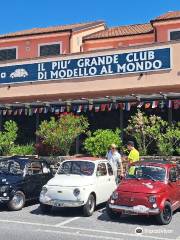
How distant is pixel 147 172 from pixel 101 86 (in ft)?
31.4

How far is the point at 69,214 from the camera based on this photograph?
12023 mm

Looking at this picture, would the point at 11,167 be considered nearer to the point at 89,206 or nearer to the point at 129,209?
the point at 89,206

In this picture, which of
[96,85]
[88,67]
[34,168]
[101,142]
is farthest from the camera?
[88,67]

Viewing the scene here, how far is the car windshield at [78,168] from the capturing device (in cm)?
1255

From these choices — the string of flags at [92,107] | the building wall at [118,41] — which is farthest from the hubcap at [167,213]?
the building wall at [118,41]

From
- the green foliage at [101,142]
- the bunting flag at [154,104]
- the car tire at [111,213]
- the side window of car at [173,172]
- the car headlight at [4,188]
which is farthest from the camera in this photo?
the bunting flag at [154,104]

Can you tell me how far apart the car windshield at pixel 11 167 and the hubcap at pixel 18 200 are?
875mm

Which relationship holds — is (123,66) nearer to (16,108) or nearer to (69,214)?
(16,108)

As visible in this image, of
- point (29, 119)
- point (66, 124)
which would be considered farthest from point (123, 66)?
point (29, 119)

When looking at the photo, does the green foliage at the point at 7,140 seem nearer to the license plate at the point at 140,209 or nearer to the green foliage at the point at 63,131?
the green foliage at the point at 63,131

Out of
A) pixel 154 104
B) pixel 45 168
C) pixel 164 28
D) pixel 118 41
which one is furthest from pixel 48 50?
pixel 45 168

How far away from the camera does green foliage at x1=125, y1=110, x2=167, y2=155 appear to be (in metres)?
17.9

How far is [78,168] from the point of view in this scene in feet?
41.7

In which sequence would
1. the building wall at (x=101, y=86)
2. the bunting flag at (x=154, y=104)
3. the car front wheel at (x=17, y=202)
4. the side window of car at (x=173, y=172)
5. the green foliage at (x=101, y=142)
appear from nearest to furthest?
1. the side window of car at (x=173, y=172)
2. the car front wheel at (x=17, y=202)
3. the green foliage at (x=101, y=142)
4. the bunting flag at (x=154, y=104)
5. the building wall at (x=101, y=86)
